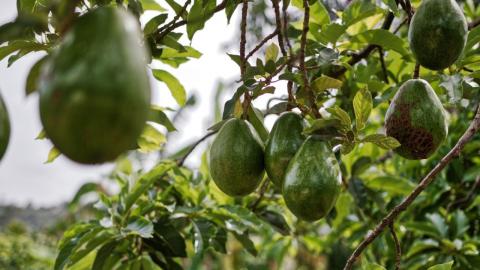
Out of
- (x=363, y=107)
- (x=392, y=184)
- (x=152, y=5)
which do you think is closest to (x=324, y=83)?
(x=363, y=107)

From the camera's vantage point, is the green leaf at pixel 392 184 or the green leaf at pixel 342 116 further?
the green leaf at pixel 392 184

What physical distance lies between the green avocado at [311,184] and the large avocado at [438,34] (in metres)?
0.21

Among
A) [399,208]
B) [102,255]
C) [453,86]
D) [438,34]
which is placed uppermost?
[438,34]

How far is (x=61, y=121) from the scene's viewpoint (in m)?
0.41

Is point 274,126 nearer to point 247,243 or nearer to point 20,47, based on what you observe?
point 20,47

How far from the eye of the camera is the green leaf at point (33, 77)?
792 mm

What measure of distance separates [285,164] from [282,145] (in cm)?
3

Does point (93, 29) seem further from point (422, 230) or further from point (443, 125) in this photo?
point (422, 230)

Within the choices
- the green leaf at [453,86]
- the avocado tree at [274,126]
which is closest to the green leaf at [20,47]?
Result: the avocado tree at [274,126]

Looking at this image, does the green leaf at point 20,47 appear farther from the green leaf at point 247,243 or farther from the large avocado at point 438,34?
the green leaf at point 247,243

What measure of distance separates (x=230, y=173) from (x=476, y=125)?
15.5 inches

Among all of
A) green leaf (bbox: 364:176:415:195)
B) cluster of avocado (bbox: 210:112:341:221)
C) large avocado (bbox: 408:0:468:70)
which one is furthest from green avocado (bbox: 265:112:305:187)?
green leaf (bbox: 364:176:415:195)

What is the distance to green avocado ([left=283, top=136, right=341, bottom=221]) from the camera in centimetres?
76

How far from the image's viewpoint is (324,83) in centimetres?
92
